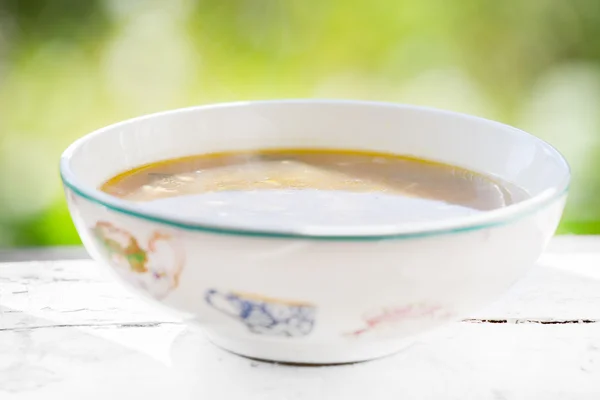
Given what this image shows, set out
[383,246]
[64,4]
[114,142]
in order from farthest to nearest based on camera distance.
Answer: [64,4]
[114,142]
[383,246]

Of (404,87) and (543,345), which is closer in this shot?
(543,345)

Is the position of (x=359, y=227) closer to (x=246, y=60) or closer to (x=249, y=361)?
(x=249, y=361)

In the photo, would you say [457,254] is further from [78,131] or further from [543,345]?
[78,131]

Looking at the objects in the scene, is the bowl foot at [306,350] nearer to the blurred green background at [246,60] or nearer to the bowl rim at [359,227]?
the bowl rim at [359,227]

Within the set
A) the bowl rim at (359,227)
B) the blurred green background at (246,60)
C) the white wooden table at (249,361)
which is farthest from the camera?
the blurred green background at (246,60)

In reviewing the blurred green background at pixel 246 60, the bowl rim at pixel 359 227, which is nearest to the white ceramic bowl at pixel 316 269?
the bowl rim at pixel 359 227

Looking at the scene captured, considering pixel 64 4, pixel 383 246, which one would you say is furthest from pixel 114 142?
pixel 64 4

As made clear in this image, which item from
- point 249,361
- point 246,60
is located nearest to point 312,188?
point 249,361
